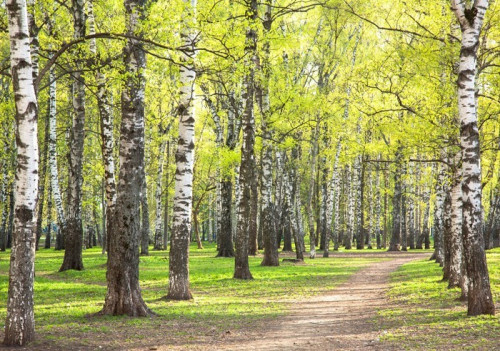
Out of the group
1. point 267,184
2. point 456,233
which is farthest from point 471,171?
point 267,184

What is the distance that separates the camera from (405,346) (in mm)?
8391

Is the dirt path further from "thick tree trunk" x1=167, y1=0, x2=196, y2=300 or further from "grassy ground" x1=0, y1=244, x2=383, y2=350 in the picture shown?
"thick tree trunk" x1=167, y1=0, x2=196, y2=300

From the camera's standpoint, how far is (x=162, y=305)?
12.4 m

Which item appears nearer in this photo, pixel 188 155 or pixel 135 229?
pixel 135 229

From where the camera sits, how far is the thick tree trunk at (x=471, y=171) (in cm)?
1030

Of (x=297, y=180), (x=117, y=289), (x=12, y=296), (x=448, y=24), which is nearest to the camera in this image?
(x=12, y=296)

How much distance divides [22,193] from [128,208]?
3102mm

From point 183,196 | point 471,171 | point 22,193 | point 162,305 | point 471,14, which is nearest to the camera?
point 22,193

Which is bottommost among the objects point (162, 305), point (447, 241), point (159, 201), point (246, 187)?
point (162, 305)

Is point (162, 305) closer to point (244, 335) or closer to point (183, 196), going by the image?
point (183, 196)

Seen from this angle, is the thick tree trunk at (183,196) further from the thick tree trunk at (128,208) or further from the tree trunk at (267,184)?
the tree trunk at (267,184)

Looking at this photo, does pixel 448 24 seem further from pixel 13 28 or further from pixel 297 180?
pixel 297 180

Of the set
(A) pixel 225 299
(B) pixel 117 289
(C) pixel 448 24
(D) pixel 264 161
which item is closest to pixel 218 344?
(B) pixel 117 289

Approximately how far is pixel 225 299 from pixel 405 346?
6412 mm
